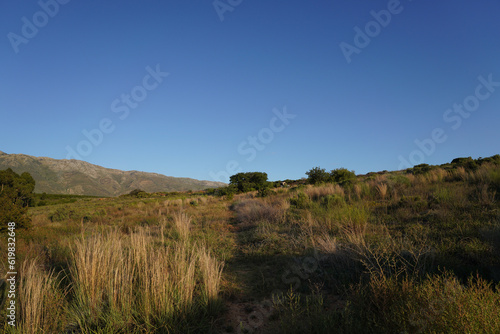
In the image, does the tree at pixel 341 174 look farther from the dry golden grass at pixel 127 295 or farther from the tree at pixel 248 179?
the dry golden grass at pixel 127 295

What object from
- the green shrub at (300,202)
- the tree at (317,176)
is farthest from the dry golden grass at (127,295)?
the tree at (317,176)

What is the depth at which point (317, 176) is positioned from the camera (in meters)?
24.8

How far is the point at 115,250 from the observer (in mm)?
4395

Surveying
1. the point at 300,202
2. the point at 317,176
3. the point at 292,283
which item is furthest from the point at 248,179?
the point at 292,283

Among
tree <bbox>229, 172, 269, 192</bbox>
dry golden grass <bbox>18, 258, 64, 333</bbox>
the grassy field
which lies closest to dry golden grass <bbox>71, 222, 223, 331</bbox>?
the grassy field

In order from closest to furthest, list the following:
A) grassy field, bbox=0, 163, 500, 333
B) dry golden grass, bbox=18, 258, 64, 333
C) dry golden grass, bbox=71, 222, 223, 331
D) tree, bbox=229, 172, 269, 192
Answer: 1. grassy field, bbox=0, 163, 500, 333
2. dry golden grass, bbox=18, 258, 64, 333
3. dry golden grass, bbox=71, 222, 223, 331
4. tree, bbox=229, 172, 269, 192

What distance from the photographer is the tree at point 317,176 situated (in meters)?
24.2

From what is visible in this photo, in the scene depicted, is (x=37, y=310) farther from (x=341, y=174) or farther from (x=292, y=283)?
(x=341, y=174)

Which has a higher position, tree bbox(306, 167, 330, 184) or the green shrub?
tree bbox(306, 167, 330, 184)

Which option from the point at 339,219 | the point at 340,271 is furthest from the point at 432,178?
the point at 340,271

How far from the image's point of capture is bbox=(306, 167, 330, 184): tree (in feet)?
79.6

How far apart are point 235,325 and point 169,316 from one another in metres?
0.97

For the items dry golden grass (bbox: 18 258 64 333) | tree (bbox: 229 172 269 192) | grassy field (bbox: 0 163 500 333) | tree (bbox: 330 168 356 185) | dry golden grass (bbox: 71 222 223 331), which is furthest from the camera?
tree (bbox: 229 172 269 192)

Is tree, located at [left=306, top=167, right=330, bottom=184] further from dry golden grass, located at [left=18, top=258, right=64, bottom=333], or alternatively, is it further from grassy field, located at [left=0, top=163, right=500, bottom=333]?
dry golden grass, located at [left=18, top=258, right=64, bottom=333]
